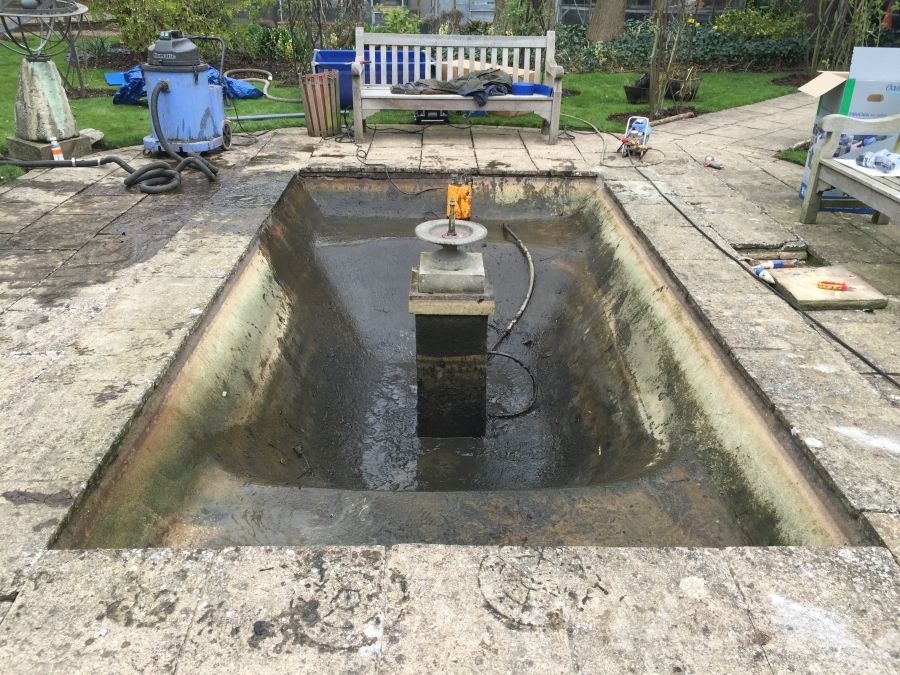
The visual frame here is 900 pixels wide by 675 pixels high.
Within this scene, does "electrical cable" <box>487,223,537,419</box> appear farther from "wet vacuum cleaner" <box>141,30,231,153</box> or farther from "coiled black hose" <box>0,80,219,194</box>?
"wet vacuum cleaner" <box>141,30,231,153</box>

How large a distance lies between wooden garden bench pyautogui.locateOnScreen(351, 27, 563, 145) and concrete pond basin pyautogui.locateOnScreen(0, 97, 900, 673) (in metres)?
2.19

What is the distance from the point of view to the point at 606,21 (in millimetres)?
15008

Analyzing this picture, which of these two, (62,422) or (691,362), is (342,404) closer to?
(62,422)

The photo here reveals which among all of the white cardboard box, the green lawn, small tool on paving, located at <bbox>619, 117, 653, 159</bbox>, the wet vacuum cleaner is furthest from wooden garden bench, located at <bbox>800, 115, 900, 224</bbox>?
the wet vacuum cleaner

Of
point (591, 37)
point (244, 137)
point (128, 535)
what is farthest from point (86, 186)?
point (591, 37)

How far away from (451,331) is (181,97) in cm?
462

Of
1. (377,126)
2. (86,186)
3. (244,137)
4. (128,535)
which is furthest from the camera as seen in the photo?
(377,126)

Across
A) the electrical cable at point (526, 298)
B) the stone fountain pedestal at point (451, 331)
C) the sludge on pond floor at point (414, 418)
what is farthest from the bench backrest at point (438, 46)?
the stone fountain pedestal at point (451, 331)

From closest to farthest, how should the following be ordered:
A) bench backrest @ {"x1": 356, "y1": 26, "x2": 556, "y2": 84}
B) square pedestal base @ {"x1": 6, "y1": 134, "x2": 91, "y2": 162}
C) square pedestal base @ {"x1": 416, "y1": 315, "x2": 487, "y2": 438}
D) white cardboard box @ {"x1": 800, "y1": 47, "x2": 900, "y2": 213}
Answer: square pedestal base @ {"x1": 416, "y1": 315, "x2": 487, "y2": 438} → white cardboard box @ {"x1": 800, "y1": 47, "x2": 900, "y2": 213} → square pedestal base @ {"x1": 6, "y1": 134, "x2": 91, "y2": 162} → bench backrest @ {"x1": 356, "y1": 26, "x2": 556, "y2": 84}

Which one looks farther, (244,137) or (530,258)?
(244,137)

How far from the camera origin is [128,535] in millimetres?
2762

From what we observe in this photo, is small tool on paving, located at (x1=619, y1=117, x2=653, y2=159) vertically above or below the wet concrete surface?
above

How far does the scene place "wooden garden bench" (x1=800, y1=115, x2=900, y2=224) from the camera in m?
4.79

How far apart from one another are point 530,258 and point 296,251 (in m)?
2.16
